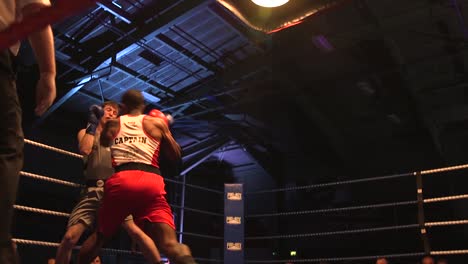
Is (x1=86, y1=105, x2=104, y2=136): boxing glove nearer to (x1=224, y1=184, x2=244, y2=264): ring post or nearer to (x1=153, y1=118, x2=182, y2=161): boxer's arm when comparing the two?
(x1=153, y1=118, x2=182, y2=161): boxer's arm

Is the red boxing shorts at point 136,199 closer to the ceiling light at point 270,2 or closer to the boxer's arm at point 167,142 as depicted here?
the boxer's arm at point 167,142

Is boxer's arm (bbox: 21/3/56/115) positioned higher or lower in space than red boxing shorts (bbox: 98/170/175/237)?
higher

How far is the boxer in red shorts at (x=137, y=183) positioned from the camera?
7.07 ft

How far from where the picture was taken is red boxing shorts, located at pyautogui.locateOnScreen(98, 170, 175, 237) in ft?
7.09

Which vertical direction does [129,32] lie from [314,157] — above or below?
above

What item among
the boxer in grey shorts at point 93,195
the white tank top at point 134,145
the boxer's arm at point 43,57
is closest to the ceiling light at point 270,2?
the boxer in grey shorts at point 93,195

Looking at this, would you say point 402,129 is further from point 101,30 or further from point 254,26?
point 254,26

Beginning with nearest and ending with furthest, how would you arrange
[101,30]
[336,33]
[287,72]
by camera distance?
[101,30], [336,33], [287,72]

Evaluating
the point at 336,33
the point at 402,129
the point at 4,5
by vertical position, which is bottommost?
the point at 4,5

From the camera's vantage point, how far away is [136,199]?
7.09ft

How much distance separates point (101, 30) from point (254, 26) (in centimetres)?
359

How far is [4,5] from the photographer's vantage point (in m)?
0.97

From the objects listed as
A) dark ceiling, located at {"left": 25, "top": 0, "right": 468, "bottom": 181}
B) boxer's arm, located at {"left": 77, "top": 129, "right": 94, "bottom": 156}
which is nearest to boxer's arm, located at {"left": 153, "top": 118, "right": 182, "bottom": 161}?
boxer's arm, located at {"left": 77, "top": 129, "right": 94, "bottom": 156}

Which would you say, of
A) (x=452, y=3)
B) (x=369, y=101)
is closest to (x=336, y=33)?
(x=452, y=3)
